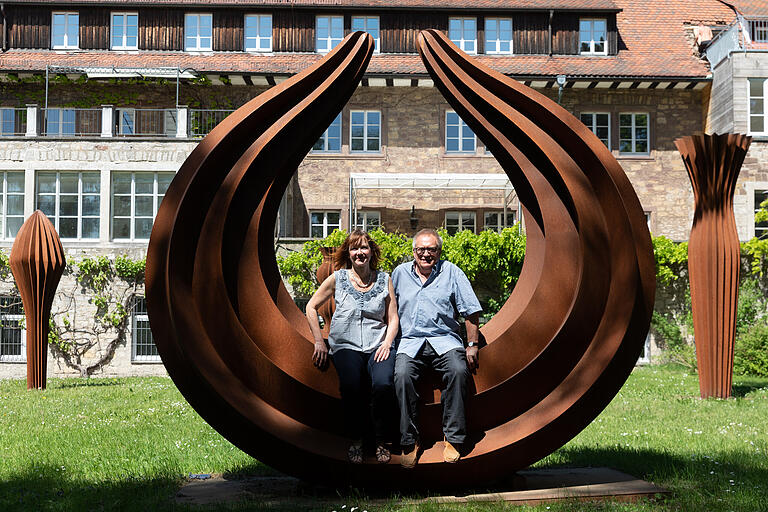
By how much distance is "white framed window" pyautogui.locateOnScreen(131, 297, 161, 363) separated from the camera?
23922mm

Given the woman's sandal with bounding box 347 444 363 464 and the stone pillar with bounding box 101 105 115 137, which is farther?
the stone pillar with bounding box 101 105 115 137

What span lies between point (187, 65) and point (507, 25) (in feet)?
36.9

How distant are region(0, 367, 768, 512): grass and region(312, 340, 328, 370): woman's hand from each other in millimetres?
976

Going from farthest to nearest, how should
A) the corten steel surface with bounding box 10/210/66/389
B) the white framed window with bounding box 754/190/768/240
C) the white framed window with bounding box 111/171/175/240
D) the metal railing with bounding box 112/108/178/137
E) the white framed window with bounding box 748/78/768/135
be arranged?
the metal railing with bounding box 112/108/178/137 → the white framed window with bounding box 754/190/768/240 → the white framed window with bounding box 748/78/768/135 → the white framed window with bounding box 111/171/175/240 → the corten steel surface with bounding box 10/210/66/389

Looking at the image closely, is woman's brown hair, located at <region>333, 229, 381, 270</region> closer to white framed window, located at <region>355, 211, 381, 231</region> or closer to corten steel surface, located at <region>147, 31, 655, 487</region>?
corten steel surface, located at <region>147, 31, 655, 487</region>

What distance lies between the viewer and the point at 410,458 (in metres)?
5.67

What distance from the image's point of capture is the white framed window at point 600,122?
90.2ft

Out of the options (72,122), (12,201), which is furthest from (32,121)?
(72,122)

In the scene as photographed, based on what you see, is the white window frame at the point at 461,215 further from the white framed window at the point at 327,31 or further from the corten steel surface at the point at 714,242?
the corten steel surface at the point at 714,242

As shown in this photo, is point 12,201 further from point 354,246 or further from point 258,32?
point 354,246

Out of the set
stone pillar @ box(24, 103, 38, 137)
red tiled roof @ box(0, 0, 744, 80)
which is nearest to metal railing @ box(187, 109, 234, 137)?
red tiled roof @ box(0, 0, 744, 80)

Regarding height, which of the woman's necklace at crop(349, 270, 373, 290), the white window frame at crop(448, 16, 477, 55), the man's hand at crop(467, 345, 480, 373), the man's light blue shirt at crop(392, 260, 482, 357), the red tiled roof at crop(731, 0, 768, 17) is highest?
the red tiled roof at crop(731, 0, 768, 17)

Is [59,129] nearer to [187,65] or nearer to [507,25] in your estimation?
[187,65]

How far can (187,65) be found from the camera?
86.8 ft
